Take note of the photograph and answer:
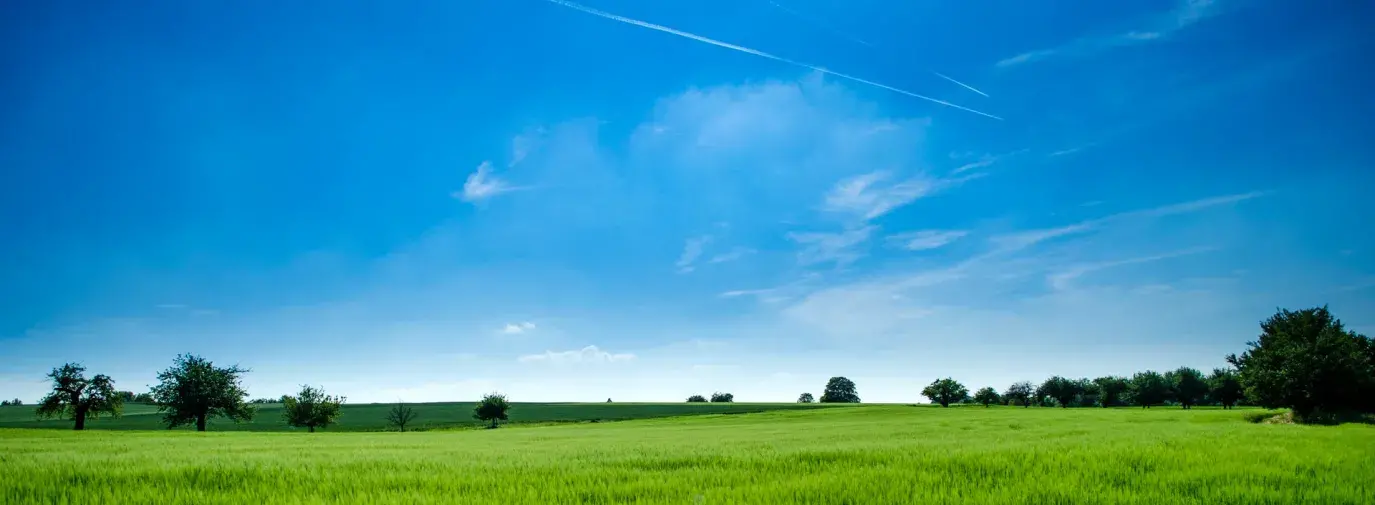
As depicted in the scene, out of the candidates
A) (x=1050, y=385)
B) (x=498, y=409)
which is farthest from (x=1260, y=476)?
(x=1050, y=385)

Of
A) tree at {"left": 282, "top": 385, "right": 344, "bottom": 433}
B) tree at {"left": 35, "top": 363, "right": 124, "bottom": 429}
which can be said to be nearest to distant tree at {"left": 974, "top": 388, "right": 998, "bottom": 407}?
tree at {"left": 282, "top": 385, "right": 344, "bottom": 433}

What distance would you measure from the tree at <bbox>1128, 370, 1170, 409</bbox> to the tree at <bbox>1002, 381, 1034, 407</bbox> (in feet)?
123

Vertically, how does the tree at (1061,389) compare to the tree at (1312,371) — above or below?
below

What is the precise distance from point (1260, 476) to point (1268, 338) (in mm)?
51554

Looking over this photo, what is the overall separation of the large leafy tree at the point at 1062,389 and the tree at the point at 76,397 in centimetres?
19211

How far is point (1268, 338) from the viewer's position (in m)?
45.6

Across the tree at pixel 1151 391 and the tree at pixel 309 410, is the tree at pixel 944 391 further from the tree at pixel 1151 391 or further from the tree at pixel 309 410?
the tree at pixel 309 410

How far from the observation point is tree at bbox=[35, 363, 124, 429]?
223 feet

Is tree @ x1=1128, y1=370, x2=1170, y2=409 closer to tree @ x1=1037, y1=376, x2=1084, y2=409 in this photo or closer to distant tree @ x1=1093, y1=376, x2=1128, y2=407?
distant tree @ x1=1093, y1=376, x2=1128, y2=407

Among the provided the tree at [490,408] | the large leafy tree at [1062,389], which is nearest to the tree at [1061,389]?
the large leafy tree at [1062,389]

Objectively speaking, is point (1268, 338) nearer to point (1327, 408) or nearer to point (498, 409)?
point (1327, 408)

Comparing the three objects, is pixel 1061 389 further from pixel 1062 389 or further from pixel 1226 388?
pixel 1226 388

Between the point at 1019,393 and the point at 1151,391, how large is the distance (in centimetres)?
4922

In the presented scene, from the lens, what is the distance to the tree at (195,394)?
237ft
